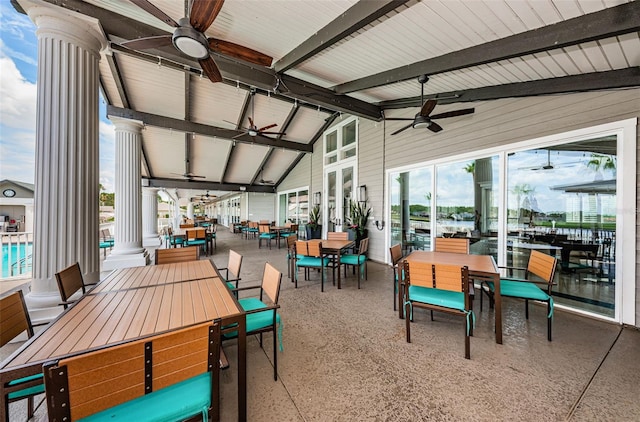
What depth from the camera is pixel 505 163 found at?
3.86 metres

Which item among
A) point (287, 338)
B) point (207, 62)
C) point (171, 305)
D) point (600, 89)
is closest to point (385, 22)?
point (207, 62)

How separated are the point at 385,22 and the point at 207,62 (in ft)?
7.13

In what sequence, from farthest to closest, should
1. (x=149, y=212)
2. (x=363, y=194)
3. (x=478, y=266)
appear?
(x=149, y=212), (x=363, y=194), (x=478, y=266)

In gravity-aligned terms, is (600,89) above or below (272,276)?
above

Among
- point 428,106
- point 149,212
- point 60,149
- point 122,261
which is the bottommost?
point 122,261

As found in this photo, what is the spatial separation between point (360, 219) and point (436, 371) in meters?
4.48

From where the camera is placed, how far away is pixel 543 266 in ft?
8.86

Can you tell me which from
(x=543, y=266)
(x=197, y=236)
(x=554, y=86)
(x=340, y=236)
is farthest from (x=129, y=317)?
(x=197, y=236)

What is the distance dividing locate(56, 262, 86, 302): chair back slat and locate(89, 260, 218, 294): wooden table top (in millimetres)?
225

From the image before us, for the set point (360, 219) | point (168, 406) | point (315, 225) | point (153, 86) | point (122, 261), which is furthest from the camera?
point (315, 225)

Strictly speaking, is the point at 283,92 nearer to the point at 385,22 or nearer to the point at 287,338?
the point at 385,22

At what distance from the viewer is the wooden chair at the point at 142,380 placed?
0.86 metres

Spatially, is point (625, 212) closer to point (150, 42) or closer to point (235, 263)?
point (235, 263)

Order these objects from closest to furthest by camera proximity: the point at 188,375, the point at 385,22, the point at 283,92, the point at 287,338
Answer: the point at 188,375 → the point at 287,338 → the point at 385,22 → the point at 283,92
